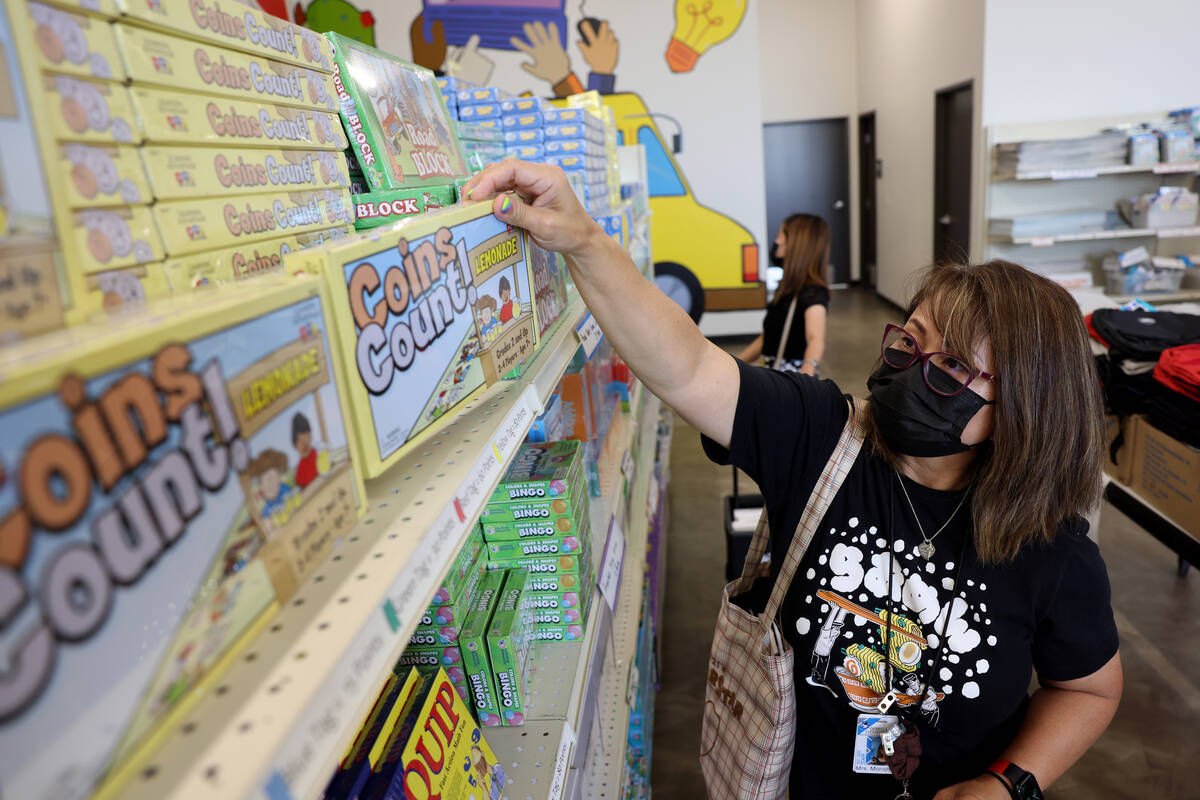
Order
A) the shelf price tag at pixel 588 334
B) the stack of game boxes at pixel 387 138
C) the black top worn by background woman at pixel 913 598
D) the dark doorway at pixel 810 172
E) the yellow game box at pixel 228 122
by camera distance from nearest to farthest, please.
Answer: the yellow game box at pixel 228 122
the stack of game boxes at pixel 387 138
the black top worn by background woman at pixel 913 598
the shelf price tag at pixel 588 334
the dark doorway at pixel 810 172

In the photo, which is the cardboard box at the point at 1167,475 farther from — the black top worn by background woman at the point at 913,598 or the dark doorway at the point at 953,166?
the dark doorway at the point at 953,166

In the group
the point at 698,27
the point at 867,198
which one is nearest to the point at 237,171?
the point at 698,27

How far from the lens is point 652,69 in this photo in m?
7.36

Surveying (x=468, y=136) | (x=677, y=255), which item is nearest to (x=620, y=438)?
(x=468, y=136)

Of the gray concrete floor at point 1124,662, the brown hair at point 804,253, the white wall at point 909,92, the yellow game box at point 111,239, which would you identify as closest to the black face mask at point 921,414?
the yellow game box at point 111,239

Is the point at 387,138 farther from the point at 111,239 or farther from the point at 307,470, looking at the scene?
the point at 307,470

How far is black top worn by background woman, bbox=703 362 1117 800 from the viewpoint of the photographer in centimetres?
Result: 131

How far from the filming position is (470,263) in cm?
86

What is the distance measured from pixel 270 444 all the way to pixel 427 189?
0.73m

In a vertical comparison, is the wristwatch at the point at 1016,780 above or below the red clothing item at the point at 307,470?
below

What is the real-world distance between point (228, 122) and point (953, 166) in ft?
26.5

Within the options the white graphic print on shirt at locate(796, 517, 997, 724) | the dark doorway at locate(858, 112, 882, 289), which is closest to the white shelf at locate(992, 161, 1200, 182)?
the dark doorway at locate(858, 112, 882, 289)

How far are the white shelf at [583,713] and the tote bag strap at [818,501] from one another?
0.40 m

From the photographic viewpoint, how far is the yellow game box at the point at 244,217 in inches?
26.8
